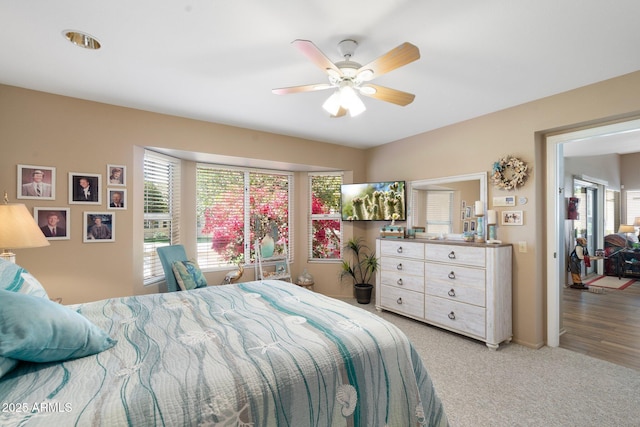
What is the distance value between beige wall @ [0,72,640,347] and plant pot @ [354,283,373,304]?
1929 mm

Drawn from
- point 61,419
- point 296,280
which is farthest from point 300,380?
point 296,280

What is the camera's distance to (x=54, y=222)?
2732 millimetres

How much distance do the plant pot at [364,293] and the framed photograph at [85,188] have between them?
3.48 meters

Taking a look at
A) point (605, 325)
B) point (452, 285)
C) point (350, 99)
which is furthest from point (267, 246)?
point (605, 325)

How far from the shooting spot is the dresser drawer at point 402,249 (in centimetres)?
369

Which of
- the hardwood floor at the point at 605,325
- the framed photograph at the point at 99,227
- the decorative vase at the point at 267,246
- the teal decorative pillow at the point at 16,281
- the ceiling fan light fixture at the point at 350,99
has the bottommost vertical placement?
the hardwood floor at the point at 605,325

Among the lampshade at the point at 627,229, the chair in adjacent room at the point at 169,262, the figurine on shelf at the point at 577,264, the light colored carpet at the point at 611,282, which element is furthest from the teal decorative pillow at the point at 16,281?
the lampshade at the point at 627,229

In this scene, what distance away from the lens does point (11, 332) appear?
1080mm

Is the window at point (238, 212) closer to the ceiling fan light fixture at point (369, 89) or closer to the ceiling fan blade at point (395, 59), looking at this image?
the ceiling fan light fixture at point (369, 89)

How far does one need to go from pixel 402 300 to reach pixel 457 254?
999 mm

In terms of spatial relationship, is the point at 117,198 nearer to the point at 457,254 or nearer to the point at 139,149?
the point at 139,149

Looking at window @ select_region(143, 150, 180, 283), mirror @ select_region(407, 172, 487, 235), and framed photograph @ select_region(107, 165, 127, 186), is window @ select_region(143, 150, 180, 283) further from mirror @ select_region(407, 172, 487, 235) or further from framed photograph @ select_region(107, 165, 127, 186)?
mirror @ select_region(407, 172, 487, 235)

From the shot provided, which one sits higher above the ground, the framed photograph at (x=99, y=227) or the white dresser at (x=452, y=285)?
the framed photograph at (x=99, y=227)

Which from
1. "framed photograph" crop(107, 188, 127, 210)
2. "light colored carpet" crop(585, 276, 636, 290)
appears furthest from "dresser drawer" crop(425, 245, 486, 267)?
"light colored carpet" crop(585, 276, 636, 290)
